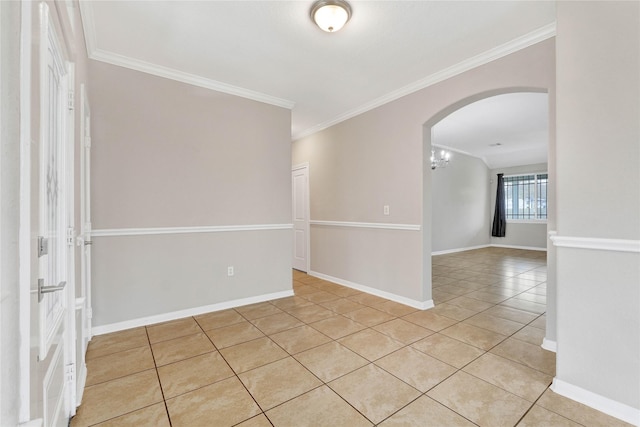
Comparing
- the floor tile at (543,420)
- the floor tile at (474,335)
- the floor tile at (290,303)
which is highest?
the floor tile at (290,303)

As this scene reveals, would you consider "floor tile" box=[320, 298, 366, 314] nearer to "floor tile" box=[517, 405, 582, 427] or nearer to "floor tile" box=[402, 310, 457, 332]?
"floor tile" box=[402, 310, 457, 332]

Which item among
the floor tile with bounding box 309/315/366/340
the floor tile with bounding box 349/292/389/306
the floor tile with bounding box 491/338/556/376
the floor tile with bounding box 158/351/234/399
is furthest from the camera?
the floor tile with bounding box 349/292/389/306

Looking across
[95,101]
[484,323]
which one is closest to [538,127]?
[484,323]

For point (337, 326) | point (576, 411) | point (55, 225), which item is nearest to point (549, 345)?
point (576, 411)

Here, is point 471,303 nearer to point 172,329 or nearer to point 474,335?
point 474,335

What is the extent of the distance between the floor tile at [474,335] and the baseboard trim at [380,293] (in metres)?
0.50

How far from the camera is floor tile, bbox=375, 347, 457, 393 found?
6.39 feet

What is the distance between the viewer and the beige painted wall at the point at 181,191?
8.93 ft

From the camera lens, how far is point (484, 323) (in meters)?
2.92

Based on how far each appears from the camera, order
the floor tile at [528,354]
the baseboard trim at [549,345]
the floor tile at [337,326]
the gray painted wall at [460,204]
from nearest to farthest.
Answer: the floor tile at [528,354], the baseboard trim at [549,345], the floor tile at [337,326], the gray painted wall at [460,204]

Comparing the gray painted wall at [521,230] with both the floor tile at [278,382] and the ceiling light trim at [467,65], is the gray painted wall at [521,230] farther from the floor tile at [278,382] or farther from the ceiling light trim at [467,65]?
the floor tile at [278,382]

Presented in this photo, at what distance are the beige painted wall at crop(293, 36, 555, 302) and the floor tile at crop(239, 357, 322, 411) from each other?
1.86m

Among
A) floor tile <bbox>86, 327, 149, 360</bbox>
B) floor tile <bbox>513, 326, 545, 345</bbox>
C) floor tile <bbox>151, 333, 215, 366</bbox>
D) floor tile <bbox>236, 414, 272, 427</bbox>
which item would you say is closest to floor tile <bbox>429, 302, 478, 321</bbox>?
floor tile <bbox>513, 326, 545, 345</bbox>

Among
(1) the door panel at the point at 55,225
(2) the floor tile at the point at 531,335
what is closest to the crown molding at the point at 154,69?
(1) the door panel at the point at 55,225
